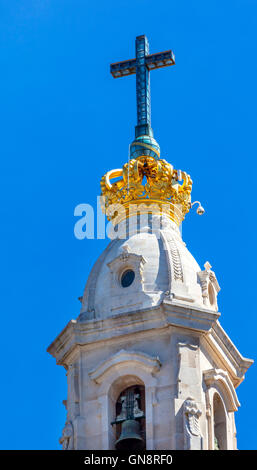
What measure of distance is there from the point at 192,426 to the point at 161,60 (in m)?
15.5

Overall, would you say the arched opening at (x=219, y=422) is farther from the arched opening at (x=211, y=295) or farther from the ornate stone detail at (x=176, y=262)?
the ornate stone detail at (x=176, y=262)

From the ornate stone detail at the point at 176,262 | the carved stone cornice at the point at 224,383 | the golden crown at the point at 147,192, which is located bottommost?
the carved stone cornice at the point at 224,383

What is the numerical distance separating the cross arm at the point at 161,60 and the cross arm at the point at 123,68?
568 mm

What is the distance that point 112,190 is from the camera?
66062 mm

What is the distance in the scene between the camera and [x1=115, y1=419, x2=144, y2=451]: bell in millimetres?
59469

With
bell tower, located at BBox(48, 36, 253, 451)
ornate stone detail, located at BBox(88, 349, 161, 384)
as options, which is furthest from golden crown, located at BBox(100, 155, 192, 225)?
ornate stone detail, located at BBox(88, 349, 161, 384)

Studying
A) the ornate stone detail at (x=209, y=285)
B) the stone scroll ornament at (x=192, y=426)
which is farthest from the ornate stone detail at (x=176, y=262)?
the stone scroll ornament at (x=192, y=426)

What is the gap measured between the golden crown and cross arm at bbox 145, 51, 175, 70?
13.4ft

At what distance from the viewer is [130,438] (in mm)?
59375

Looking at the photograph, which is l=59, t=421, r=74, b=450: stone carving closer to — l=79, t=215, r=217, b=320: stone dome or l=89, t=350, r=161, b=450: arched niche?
l=89, t=350, r=161, b=450: arched niche

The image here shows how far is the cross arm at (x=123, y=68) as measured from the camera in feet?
227

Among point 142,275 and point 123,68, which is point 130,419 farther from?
point 123,68
